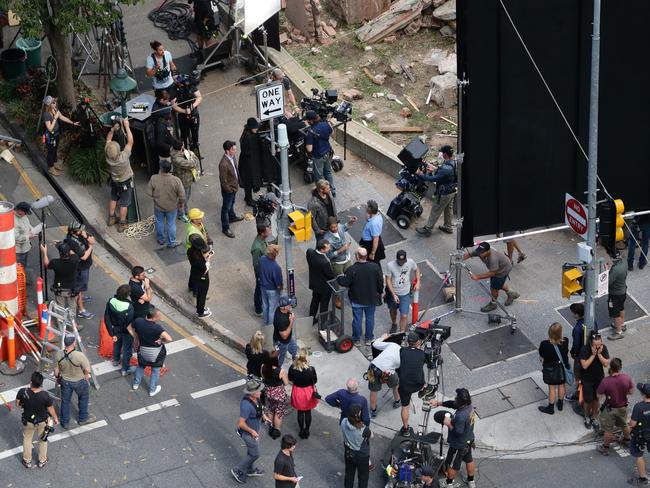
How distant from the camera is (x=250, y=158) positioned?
23.5m

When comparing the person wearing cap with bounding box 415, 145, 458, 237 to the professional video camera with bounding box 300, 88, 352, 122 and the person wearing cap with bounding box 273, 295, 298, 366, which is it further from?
the person wearing cap with bounding box 273, 295, 298, 366

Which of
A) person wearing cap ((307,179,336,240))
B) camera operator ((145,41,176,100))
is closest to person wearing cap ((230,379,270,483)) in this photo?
person wearing cap ((307,179,336,240))

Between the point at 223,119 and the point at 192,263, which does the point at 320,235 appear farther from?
the point at 223,119

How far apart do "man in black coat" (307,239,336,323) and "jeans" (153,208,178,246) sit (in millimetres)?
3178

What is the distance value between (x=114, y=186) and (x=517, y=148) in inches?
288

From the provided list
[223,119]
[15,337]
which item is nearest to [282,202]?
[15,337]

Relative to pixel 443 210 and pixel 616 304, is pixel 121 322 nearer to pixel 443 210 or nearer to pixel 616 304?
pixel 443 210

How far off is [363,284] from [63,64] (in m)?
8.49

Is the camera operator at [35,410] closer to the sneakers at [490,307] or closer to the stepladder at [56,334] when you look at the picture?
the stepladder at [56,334]

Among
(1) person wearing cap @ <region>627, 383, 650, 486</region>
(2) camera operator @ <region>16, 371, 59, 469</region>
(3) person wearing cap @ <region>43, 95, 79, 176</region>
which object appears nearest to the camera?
(1) person wearing cap @ <region>627, 383, 650, 486</region>

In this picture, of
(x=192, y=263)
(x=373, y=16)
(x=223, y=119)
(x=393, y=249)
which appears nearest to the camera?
(x=192, y=263)

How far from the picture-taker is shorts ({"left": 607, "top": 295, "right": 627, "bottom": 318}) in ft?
68.3

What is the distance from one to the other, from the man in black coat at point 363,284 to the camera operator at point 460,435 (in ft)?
8.79

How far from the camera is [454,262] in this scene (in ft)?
69.9
